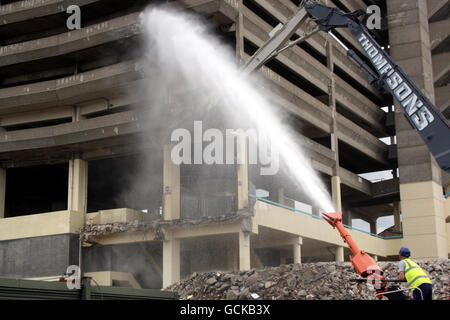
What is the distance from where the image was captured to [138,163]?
3859 centimetres

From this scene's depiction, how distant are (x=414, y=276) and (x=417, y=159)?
37.9m

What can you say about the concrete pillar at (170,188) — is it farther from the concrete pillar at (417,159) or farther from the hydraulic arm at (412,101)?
the concrete pillar at (417,159)

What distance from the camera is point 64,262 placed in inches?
1286

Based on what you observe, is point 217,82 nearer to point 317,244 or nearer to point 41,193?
point 317,244

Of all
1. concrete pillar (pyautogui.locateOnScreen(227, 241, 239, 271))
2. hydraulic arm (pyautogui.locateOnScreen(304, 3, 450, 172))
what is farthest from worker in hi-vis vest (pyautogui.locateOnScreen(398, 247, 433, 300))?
concrete pillar (pyautogui.locateOnScreen(227, 241, 239, 271))

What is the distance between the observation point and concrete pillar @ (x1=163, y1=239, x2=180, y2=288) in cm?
3120

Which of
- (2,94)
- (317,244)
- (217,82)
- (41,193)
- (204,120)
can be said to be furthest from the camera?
(41,193)

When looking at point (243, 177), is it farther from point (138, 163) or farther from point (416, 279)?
point (416, 279)

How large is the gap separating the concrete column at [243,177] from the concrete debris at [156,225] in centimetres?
92

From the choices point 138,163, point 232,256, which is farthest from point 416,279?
point 138,163

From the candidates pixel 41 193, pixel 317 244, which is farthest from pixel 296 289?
pixel 41 193

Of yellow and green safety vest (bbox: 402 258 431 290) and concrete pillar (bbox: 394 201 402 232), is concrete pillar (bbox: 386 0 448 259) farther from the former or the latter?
yellow and green safety vest (bbox: 402 258 431 290)

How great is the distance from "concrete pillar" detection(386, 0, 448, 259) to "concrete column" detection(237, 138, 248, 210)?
19.4 metres
